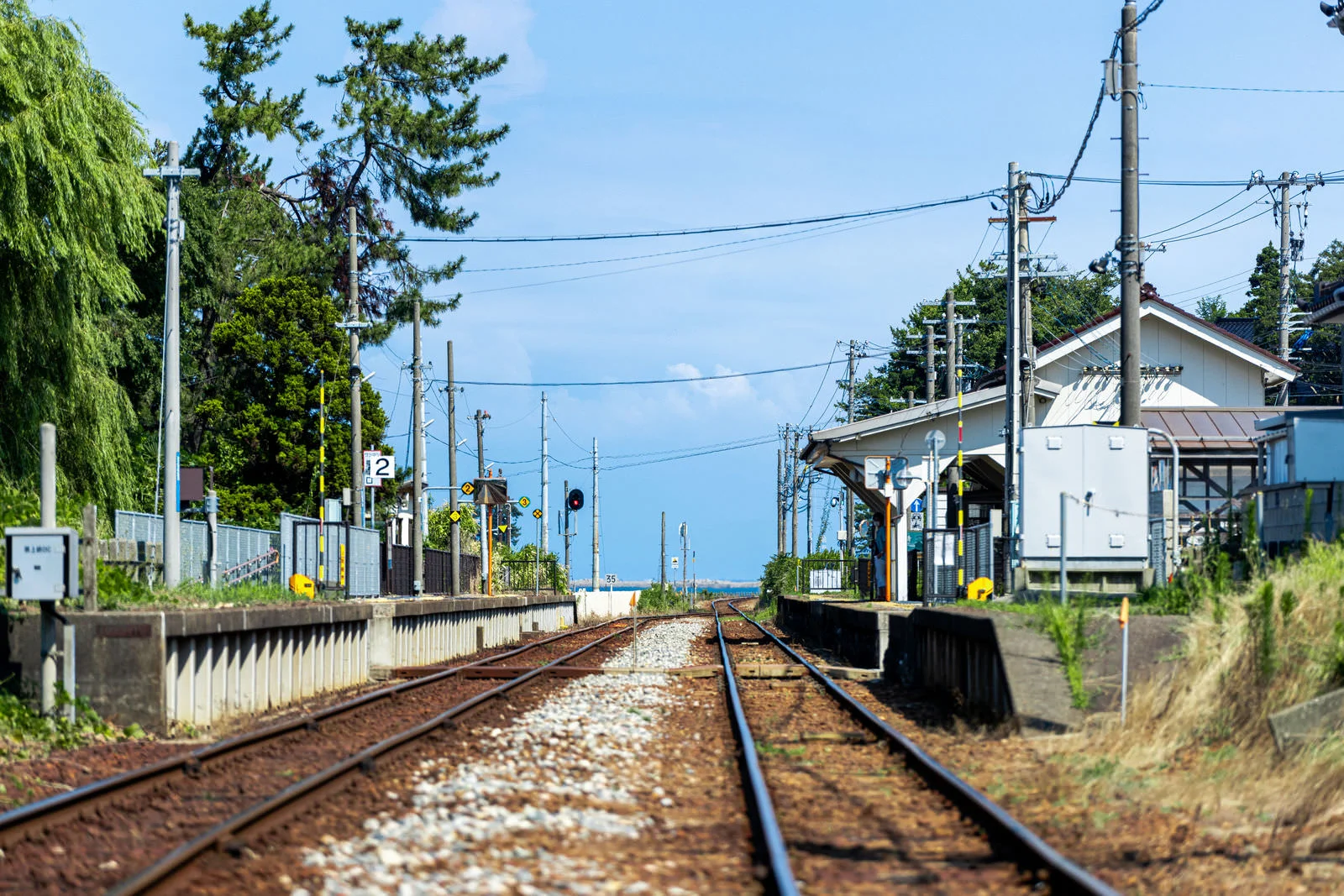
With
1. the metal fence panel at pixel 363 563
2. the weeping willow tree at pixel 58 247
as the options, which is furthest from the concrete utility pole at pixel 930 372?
the weeping willow tree at pixel 58 247

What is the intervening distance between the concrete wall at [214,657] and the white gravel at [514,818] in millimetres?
2653

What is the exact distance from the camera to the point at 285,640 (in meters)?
16.3

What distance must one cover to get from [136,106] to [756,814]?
21446 millimetres

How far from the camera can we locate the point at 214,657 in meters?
13.8

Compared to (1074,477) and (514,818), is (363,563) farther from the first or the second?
(514,818)

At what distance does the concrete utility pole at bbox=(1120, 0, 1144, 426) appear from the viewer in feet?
62.1

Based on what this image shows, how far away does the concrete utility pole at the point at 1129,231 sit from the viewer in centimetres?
1894

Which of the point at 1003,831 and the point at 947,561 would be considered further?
the point at 947,561

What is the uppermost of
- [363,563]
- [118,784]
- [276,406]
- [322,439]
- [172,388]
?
[276,406]

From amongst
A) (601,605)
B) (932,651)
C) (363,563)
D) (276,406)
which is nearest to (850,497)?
(601,605)

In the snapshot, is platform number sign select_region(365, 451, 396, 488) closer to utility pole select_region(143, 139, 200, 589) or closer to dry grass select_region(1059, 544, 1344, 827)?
utility pole select_region(143, 139, 200, 589)

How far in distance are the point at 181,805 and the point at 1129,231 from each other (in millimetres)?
14376

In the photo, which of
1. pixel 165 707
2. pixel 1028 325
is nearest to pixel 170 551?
pixel 165 707

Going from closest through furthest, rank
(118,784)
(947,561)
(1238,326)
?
(118,784) → (947,561) → (1238,326)
